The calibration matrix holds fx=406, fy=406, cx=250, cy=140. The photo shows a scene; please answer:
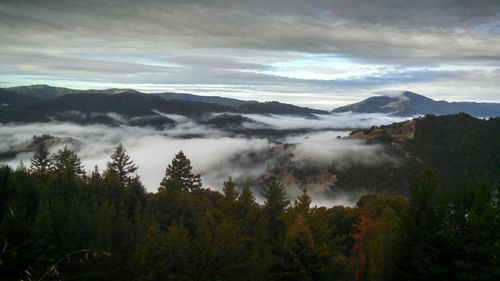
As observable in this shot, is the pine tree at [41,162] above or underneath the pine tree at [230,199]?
underneath

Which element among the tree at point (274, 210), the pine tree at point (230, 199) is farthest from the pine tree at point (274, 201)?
the pine tree at point (230, 199)

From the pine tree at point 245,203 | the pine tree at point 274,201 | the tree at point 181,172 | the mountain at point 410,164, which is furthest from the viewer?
the mountain at point 410,164

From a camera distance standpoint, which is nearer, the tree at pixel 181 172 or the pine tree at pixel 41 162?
the tree at pixel 181 172

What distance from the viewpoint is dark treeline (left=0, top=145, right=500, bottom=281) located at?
19.6 m

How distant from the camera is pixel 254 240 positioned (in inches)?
1264

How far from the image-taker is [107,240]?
3259cm

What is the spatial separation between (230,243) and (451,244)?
42.3ft

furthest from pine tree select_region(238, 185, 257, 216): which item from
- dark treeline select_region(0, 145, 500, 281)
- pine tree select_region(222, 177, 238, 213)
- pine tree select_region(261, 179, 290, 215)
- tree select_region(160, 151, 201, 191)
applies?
tree select_region(160, 151, 201, 191)

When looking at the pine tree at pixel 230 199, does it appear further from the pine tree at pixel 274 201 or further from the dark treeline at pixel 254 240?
the pine tree at pixel 274 201

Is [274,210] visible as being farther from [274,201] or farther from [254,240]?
[254,240]

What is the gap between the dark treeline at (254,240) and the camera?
64.3 ft

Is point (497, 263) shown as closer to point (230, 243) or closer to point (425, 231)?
point (425, 231)

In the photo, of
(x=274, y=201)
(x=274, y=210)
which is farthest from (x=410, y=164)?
(x=274, y=210)

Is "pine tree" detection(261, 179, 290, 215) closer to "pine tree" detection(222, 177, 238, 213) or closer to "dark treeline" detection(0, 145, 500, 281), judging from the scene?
"dark treeline" detection(0, 145, 500, 281)
